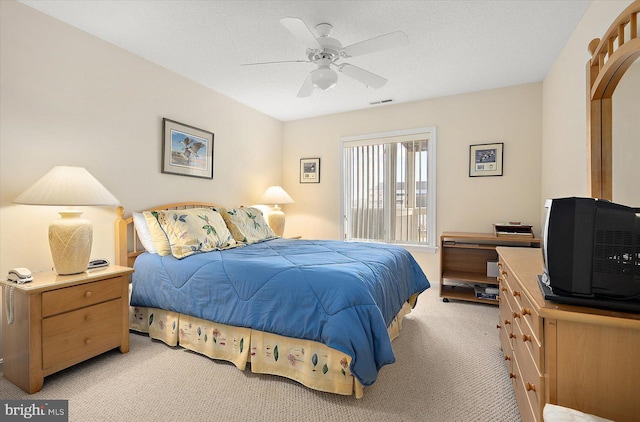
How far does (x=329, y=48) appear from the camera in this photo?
2.33 meters

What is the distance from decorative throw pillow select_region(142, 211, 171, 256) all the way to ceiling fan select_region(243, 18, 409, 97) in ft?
5.94

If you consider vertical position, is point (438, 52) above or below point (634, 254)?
above

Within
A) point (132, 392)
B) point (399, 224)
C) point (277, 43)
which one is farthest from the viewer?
point (399, 224)

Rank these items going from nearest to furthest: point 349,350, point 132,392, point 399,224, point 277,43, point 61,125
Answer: point 349,350, point 132,392, point 61,125, point 277,43, point 399,224

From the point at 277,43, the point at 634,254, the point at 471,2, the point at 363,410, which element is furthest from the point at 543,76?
the point at 363,410

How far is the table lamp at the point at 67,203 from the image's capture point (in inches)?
77.6

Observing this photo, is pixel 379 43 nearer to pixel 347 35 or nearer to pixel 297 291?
pixel 347 35

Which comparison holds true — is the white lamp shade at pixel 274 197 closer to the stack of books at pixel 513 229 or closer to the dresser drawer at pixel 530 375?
the stack of books at pixel 513 229

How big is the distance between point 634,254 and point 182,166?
3561mm

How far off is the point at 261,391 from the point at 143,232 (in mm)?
1742

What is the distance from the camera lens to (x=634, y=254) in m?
0.98

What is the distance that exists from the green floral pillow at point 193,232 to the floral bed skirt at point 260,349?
0.54m

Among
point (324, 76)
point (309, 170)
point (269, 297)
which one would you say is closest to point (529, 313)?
point (269, 297)

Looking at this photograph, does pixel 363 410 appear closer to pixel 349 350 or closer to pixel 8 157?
pixel 349 350
